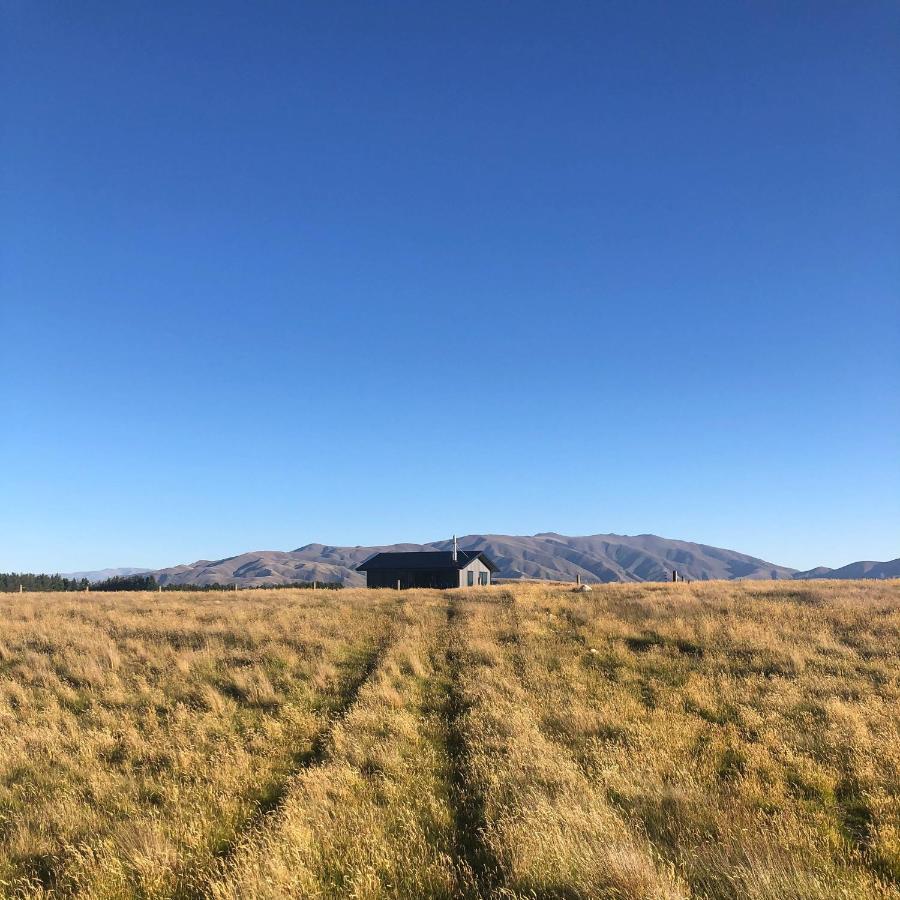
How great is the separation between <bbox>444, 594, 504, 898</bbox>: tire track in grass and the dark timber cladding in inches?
1944

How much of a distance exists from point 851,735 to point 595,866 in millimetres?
6430

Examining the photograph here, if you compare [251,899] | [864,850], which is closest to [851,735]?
[864,850]

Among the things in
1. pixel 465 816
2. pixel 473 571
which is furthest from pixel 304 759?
pixel 473 571

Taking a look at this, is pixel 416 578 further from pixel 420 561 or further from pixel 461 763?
pixel 461 763

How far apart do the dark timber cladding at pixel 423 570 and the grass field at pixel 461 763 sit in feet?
142

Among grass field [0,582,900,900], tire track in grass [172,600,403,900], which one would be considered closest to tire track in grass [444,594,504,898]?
grass field [0,582,900,900]

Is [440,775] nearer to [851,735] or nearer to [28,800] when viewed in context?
[28,800]

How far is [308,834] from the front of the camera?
678 cm

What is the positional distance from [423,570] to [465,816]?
Result: 56.6m

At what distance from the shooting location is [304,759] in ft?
31.7

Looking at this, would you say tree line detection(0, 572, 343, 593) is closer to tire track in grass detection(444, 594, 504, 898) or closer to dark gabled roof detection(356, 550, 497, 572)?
dark gabled roof detection(356, 550, 497, 572)

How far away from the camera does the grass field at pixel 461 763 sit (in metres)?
6.00

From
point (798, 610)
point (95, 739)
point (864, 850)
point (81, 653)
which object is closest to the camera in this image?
point (864, 850)

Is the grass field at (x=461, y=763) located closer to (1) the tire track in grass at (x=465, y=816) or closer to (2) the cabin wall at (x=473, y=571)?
(1) the tire track in grass at (x=465, y=816)
